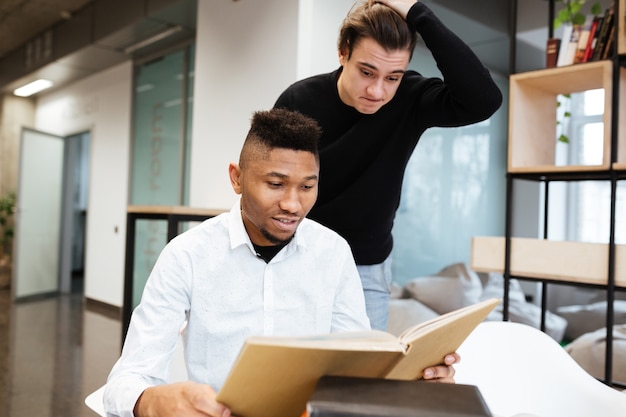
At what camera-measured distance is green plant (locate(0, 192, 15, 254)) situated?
7125 mm

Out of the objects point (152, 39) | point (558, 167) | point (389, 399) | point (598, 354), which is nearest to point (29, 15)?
point (152, 39)

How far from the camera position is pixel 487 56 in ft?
14.2

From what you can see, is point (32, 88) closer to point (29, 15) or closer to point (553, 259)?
point (29, 15)

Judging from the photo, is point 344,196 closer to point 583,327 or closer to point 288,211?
point 288,211

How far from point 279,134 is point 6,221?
751 centimetres

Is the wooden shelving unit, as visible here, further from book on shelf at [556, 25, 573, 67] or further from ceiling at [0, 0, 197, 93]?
ceiling at [0, 0, 197, 93]

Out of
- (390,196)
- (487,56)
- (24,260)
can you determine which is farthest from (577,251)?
(24,260)

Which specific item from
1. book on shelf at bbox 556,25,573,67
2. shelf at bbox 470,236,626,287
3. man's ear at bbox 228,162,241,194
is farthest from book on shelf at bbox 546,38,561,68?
man's ear at bbox 228,162,241,194

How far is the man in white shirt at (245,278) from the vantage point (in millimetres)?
999

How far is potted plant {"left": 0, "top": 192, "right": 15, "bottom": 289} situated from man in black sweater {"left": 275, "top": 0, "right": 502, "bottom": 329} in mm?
6403

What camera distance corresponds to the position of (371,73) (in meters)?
1.36

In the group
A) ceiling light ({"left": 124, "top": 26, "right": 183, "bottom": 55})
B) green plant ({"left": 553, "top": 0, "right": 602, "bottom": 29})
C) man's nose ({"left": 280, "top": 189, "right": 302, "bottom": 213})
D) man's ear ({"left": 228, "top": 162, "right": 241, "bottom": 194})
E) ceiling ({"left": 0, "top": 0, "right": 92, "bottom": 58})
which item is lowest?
man's nose ({"left": 280, "top": 189, "right": 302, "bottom": 213})

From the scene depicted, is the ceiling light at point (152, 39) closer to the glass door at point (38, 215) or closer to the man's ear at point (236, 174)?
the glass door at point (38, 215)

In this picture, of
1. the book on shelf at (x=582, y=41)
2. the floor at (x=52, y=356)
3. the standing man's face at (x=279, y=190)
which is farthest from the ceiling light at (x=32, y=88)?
the standing man's face at (x=279, y=190)
